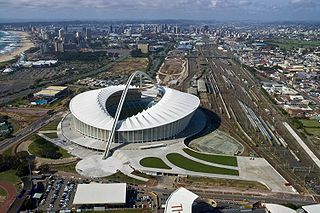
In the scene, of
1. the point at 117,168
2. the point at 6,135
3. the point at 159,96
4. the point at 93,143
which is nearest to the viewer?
the point at 117,168

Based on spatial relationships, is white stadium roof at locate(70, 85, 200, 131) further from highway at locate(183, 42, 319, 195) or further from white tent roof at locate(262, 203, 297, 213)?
white tent roof at locate(262, 203, 297, 213)

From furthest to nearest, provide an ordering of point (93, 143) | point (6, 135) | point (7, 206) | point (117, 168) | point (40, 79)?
1. point (40, 79)
2. point (6, 135)
3. point (93, 143)
4. point (117, 168)
5. point (7, 206)

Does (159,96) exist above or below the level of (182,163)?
above

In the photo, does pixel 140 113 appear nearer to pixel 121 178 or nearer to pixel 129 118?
pixel 129 118

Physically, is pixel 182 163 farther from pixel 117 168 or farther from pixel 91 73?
pixel 91 73

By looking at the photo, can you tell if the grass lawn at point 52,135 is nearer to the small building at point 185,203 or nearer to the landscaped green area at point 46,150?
the landscaped green area at point 46,150

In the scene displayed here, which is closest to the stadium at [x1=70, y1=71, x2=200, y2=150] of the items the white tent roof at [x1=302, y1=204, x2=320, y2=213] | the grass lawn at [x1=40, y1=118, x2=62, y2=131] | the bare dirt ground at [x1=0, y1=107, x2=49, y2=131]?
the grass lawn at [x1=40, y1=118, x2=62, y2=131]

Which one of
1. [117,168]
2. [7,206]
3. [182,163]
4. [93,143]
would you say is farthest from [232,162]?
[7,206]
